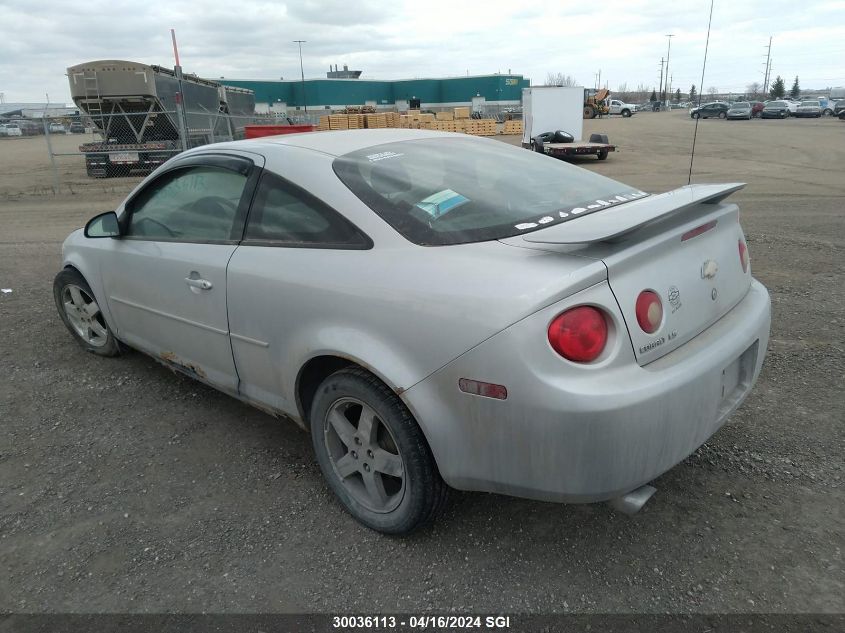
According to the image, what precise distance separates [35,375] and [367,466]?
9.67 feet

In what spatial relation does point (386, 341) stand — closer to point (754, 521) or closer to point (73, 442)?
point (754, 521)

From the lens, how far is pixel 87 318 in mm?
4246

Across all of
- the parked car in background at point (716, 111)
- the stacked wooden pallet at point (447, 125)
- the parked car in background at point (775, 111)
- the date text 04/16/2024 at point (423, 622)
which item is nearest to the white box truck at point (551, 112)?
the stacked wooden pallet at point (447, 125)

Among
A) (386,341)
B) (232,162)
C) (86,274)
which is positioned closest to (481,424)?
(386,341)

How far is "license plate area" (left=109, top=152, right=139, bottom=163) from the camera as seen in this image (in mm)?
16578

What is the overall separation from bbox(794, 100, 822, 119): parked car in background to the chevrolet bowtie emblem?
54.9 meters

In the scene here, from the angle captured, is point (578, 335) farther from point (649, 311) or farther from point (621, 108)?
point (621, 108)

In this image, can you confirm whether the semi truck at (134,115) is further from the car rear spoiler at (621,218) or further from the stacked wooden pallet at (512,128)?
the stacked wooden pallet at (512,128)

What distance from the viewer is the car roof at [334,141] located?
9.31 ft

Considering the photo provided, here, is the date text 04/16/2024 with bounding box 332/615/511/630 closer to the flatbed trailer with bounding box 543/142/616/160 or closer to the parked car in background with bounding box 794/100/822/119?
the flatbed trailer with bounding box 543/142/616/160

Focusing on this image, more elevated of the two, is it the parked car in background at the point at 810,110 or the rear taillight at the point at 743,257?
the rear taillight at the point at 743,257

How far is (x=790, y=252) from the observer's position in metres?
6.50

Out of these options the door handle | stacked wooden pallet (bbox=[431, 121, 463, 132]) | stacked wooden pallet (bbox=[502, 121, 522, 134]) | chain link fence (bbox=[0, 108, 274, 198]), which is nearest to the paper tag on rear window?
the door handle

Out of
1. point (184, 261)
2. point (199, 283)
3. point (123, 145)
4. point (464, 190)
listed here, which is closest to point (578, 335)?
point (464, 190)
